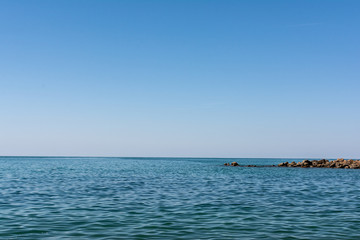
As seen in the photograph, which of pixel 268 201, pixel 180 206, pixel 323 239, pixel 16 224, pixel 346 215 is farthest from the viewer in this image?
pixel 268 201

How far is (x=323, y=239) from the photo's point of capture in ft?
45.9

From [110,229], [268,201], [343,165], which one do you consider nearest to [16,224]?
[110,229]

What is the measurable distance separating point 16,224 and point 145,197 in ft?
37.6

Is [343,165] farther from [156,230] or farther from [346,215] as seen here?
[156,230]

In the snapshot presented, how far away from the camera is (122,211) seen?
2006 centimetres

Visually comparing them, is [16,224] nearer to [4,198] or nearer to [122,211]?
[122,211]

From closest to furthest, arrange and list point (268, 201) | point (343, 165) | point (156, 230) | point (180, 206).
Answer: point (156, 230), point (180, 206), point (268, 201), point (343, 165)

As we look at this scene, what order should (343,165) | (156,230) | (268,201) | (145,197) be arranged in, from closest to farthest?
(156,230)
(268,201)
(145,197)
(343,165)

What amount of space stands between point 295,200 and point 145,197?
1155 centimetres

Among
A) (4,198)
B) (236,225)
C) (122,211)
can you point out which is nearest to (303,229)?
(236,225)

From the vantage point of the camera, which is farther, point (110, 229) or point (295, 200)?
point (295, 200)

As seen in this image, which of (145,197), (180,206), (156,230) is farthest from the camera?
(145,197)

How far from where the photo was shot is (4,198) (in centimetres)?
2525

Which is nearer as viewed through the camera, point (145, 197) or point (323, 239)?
point (323, 239)
